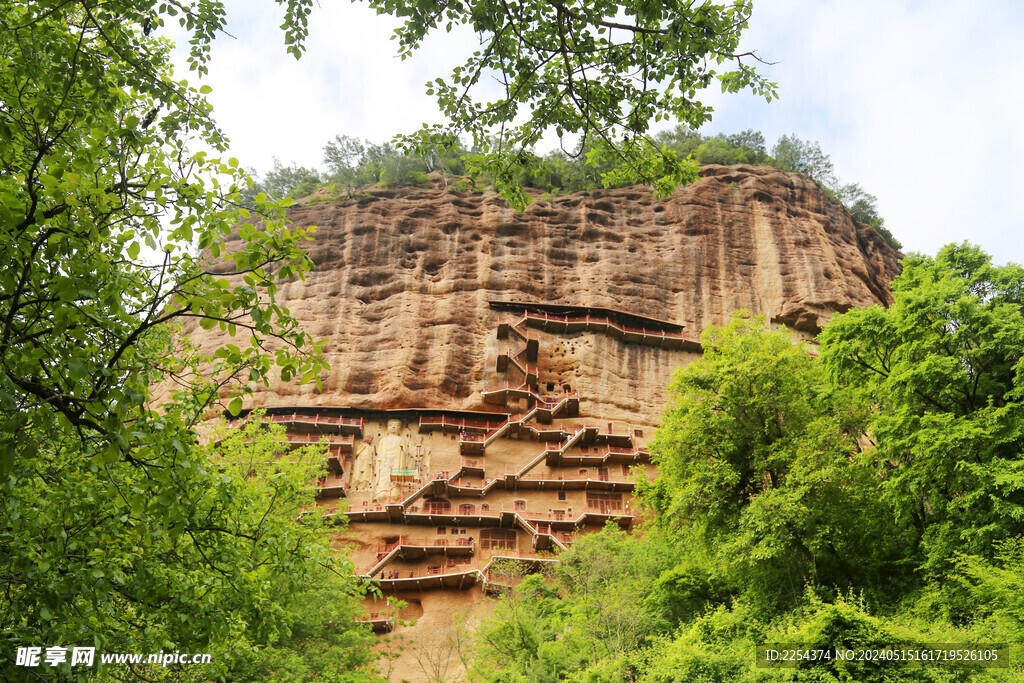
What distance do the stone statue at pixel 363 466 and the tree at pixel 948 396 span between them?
2239 cm

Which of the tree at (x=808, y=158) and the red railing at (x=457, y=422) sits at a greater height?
the tree at (x=808, y=158)

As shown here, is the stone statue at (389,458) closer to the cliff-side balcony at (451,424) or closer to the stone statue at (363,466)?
the stone statue at (363,466)

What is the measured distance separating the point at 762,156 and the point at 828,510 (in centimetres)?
4089

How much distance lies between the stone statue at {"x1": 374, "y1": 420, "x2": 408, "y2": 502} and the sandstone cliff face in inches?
67.3

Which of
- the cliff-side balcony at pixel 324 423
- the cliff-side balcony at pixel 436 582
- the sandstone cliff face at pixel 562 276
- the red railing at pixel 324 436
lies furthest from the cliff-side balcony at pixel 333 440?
the cliff-side balcony at pixel 436 582

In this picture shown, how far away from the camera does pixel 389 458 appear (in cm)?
3322

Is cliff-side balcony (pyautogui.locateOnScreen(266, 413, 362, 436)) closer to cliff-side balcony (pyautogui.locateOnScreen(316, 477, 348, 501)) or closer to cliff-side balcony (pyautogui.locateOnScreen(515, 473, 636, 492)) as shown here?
cliff-side balcony (pyautogui.locateOnScreen(316, 477, 348, 501))

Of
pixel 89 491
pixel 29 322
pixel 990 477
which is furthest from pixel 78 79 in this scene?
pixel 990 477

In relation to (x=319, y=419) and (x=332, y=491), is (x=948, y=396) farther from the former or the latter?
(x=319, y=419)

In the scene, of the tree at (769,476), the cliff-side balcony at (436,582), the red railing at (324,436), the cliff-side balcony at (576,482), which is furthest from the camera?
the red railing at (324,436)

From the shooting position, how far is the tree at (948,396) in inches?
543

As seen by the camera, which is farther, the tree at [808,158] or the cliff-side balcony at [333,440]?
the tree at [808,158]

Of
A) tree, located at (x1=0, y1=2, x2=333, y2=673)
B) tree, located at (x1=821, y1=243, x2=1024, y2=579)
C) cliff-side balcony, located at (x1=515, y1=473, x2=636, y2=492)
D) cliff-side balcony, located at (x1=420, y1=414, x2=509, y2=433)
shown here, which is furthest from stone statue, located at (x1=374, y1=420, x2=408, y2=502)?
tree, located at (x1=0, y1=2, x2=333, y2=673)

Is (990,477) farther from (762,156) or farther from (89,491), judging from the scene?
(762,156)
